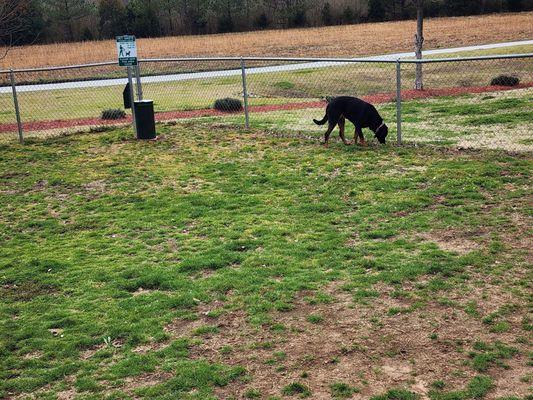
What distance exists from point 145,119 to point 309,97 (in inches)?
368

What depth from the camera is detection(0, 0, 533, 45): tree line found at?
49906 millimetres

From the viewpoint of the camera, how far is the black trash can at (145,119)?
45.2 feet

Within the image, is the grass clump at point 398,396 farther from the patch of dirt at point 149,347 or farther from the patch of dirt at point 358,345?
the patch of dirt at point 149,347

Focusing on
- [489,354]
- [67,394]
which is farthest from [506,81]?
[67,394]

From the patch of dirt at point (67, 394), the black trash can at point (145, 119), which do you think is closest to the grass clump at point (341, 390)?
the patch of dirt at point (67, 394)

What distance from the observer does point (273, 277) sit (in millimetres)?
6727

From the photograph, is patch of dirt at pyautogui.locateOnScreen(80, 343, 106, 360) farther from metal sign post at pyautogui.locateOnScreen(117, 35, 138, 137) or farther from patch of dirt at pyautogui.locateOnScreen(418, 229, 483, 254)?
metal sign post at pyautogui.locateOnScreen(117, 35, 138, 137)

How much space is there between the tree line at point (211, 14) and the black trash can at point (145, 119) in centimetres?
3689

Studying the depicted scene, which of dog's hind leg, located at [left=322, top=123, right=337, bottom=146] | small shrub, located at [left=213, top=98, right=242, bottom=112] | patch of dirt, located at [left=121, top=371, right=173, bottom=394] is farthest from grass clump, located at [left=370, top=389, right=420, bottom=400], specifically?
small shrub, located at [left=213, top=98, right=242, bottom=112]

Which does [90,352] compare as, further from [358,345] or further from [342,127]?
[342,127]

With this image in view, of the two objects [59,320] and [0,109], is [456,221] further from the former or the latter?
[0,109]

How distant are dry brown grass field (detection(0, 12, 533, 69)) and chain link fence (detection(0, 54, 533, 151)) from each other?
5348 millimetres

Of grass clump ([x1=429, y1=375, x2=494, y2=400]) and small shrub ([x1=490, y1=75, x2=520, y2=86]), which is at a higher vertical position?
small shrub ([x1=490, y1=75, x2=520, y2=86])

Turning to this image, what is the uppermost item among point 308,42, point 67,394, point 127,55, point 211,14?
point 211,14
